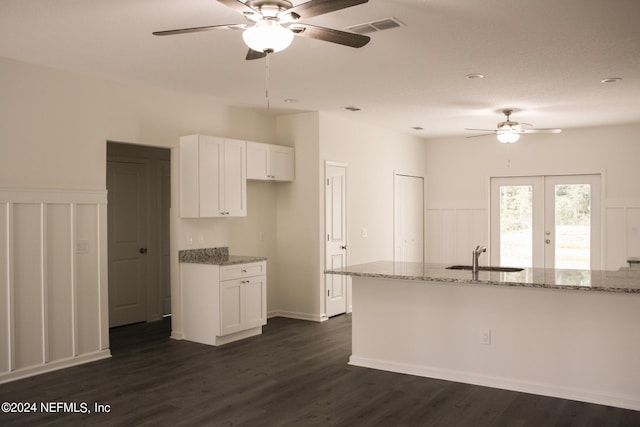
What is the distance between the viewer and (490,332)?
170 inches

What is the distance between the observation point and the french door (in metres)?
8.23

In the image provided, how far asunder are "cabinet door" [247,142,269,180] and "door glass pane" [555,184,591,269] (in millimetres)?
4768

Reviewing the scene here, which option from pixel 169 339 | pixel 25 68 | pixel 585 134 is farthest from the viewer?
pixel 585 134

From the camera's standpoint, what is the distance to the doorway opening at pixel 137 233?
6648 mm

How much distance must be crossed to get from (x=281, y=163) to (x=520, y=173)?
4.14 meters

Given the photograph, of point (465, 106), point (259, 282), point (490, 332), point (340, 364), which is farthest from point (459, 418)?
point (465, 106)

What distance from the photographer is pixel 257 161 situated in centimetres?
647

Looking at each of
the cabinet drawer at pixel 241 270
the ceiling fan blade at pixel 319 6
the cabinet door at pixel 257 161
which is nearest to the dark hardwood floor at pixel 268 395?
the cabinet drawer at pixel 241 270

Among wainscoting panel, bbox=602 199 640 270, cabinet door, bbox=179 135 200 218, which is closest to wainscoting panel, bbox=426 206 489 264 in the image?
wainscoting panel, bbox=602 199 640 270

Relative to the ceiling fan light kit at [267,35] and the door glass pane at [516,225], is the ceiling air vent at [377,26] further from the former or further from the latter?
the door glass pane at [516,225]

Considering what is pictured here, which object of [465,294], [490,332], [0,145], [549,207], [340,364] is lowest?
[340,364]

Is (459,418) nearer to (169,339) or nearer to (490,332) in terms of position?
(490,332)

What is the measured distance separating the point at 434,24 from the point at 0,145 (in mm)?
3574

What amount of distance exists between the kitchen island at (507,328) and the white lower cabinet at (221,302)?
1.44 m
